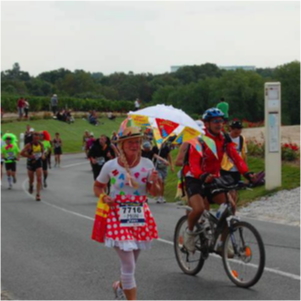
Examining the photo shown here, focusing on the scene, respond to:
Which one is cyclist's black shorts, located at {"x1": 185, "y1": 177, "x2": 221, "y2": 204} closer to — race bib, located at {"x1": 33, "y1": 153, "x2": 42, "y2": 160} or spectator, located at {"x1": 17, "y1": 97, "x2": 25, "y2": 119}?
race bib, located at {"x1": 33, "y1": 153, "x2": 42, "y2": 160}

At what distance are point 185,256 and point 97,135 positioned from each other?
55.7 metres

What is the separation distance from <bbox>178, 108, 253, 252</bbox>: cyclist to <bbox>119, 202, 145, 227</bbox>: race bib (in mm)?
2092

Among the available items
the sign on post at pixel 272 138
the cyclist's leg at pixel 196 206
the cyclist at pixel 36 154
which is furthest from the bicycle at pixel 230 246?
the cyclist at pixel 36 154

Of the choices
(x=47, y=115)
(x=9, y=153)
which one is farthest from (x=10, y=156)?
(x=47, y=115)

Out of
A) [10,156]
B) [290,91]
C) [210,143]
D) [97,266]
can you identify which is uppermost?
[290,91]

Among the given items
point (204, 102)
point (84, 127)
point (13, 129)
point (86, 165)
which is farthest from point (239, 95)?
point (86, 165)

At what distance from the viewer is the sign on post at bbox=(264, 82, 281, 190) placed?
2123 centimetres

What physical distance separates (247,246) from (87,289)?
192 cm

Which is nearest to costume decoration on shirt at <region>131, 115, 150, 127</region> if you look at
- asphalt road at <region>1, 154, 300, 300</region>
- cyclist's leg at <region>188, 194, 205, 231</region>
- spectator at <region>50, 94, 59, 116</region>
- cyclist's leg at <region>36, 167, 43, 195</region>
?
cyclist's leg at <region>188, 194, 205, 231</region>

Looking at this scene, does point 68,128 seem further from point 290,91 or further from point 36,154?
point 290,91

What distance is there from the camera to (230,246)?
9.50 metres

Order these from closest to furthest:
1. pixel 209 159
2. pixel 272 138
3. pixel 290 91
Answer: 1. pixel 209 159
2. pixel 272 138
3. pixel 290 91

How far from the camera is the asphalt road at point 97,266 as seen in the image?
9039 millimetres

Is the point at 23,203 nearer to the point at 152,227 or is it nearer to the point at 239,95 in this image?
the point at 152,227
